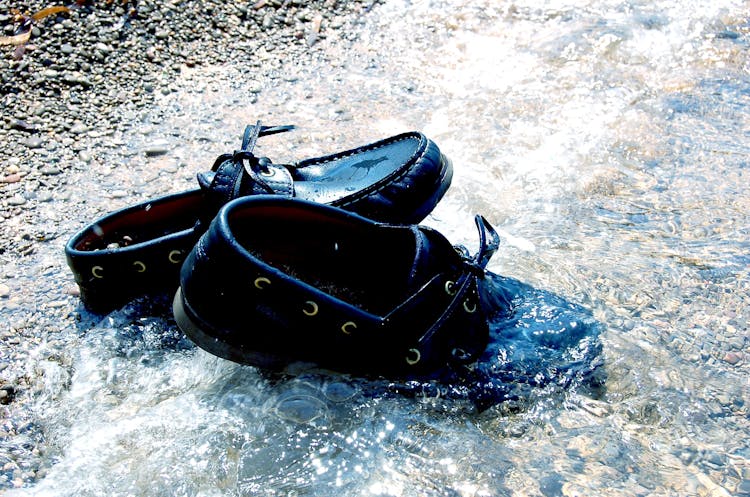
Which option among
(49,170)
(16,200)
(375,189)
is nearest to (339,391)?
(375,189)

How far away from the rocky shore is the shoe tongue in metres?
1.14

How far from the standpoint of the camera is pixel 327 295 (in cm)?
206

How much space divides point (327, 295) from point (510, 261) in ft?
3.37

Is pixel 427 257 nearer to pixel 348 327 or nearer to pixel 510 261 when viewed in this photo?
pixel 348 327

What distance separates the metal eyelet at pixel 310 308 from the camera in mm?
2055

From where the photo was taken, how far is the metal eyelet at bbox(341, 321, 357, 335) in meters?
2.08

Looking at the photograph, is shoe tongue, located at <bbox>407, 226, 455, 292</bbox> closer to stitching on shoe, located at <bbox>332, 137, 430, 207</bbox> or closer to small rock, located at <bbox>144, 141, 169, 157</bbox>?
stitching on shoe, located at <bbox>332, 137, 430, 207</bbox>

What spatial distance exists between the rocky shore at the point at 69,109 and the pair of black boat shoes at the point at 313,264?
1.19 feet

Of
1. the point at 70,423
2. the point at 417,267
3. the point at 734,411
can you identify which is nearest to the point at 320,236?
the point at 417,267

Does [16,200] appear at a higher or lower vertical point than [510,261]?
lower

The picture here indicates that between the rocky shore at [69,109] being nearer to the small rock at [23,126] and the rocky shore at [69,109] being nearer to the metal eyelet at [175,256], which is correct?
the small rock at [23,126]

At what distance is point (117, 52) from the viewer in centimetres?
418

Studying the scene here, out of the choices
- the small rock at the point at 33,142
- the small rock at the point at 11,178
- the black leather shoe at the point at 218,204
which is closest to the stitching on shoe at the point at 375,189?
the black leather shoe at the point at 218,204

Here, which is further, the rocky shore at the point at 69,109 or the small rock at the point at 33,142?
the small rock at the point at 33,142
